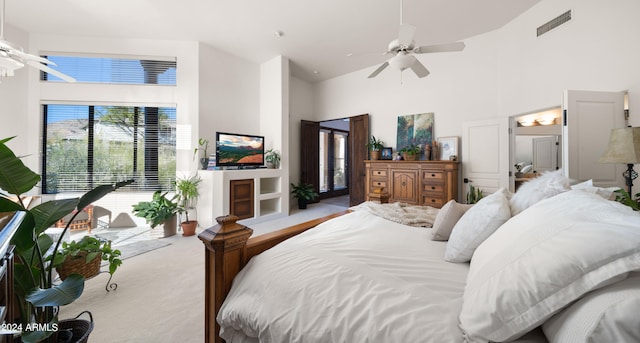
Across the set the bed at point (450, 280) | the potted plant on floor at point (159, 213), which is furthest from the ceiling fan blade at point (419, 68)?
the potted plant on floor at point (159, 213)

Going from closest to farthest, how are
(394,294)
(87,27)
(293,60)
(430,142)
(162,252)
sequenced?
(394,294) → (162,252) → (87,27) → (430,142) → (293,60)

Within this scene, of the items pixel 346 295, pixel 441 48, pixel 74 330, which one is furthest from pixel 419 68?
pixel 74 330

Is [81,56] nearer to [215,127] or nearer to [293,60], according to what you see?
[215,127]

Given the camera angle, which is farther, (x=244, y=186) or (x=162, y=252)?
(x=244, y=186)

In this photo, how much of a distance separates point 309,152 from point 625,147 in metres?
5.22

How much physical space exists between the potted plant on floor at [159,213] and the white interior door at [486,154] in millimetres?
5024

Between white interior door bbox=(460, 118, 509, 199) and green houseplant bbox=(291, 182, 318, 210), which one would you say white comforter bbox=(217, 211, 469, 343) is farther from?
green houseplant bbox=(291, 182, 318, 210)

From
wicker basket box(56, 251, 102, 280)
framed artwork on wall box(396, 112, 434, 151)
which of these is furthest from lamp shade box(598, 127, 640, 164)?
wicker basket box(56, 251, 102, 280)

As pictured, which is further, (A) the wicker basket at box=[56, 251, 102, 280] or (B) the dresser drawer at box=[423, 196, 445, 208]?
(B) the dresser drawer at box=[423, 196, 445, 208]

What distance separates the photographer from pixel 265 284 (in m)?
1.01

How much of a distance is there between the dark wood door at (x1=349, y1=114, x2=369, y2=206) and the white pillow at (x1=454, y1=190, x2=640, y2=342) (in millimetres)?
4902

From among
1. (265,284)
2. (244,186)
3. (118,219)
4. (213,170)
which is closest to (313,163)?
(244,186)

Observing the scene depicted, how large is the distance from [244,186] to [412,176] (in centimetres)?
316

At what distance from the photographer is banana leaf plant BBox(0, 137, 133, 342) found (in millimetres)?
870
